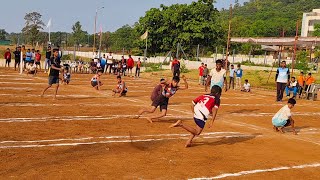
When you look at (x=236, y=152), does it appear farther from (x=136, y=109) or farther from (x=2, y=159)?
(x=136, y=109)

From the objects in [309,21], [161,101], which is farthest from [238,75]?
[309,21]

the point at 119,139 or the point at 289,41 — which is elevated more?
the point at 289,41

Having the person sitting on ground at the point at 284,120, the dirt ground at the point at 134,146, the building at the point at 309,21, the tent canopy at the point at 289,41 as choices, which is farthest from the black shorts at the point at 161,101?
the building at the point at 309,21

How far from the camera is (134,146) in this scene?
8.21 metres

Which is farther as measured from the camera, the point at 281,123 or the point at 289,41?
the point at 289,41

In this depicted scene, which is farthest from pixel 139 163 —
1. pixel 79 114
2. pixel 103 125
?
pixel 79 114

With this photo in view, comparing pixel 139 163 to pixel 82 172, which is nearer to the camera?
pixel 82 172

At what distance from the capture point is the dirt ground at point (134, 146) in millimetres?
6494

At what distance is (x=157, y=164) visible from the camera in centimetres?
696

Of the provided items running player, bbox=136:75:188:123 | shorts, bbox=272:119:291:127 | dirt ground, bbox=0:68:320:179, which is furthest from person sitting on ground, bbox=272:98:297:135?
running player, bbox=136:75:188:123

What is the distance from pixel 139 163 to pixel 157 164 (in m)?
0.31

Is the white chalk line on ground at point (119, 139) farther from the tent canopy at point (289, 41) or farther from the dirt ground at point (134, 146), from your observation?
the tent canopy at point (289, 41)

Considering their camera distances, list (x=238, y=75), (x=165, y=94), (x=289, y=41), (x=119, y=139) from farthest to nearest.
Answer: (x=289, y=41) → (x=238, y=75) → (x=165, y=94) → (x=119, y=139)

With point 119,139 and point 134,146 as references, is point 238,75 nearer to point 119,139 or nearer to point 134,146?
point 119,139
